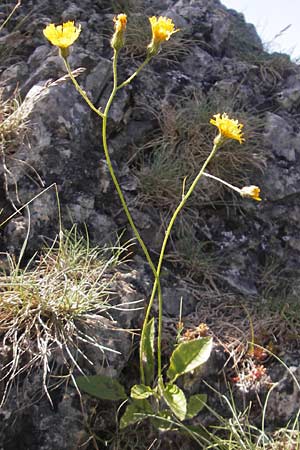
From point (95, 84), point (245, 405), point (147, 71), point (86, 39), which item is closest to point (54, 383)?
point (245, 405)

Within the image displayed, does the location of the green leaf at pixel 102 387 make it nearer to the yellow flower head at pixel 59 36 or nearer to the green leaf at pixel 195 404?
the green leaf at pixel 195 404

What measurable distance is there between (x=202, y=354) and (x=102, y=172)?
3.80 feet

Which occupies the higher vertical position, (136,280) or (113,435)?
(136,280)

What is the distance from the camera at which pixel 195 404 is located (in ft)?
6.89

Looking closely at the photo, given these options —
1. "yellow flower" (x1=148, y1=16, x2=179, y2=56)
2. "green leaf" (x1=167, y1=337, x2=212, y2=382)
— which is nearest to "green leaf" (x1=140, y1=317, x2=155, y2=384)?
"green leaf" (x1=167, y1=337, x2=212, y2=382)

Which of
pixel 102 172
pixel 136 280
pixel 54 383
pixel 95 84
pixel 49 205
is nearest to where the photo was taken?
pixel 54 383

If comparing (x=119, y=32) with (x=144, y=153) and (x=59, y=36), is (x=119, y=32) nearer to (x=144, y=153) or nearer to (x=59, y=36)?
(x=59, y=36)

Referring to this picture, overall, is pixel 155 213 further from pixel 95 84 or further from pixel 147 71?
pixel 147 71

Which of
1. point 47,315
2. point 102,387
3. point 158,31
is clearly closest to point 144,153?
point 158,31

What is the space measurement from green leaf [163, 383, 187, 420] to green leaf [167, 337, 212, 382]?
0.16ft

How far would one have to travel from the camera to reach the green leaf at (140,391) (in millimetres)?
2031

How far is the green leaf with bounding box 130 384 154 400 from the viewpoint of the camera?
2031 millimetres

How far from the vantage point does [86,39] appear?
3748 mm

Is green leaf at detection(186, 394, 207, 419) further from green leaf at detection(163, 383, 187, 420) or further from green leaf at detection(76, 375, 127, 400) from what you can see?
green leaf at detection(76, 375, 127, 400)
